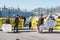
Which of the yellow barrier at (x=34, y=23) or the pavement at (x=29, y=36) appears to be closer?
the pavement at (x=29, y=36)

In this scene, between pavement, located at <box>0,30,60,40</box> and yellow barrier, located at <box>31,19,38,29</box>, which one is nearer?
pavement, located at <box>0,30,60,40</box>

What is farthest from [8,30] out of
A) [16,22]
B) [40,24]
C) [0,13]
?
[0,13]

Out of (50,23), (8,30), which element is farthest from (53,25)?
(8,30)

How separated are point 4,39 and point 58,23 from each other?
950cm

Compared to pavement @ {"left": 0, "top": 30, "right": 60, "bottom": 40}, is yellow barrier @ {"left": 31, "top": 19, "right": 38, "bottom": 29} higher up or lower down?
higher up

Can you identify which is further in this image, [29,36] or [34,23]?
[34,23]

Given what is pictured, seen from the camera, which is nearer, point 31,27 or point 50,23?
point 50,23

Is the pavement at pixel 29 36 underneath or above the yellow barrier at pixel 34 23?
underneath

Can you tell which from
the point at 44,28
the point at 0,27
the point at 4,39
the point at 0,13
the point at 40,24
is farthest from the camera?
the point at 0,13

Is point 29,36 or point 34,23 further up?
point 34,23

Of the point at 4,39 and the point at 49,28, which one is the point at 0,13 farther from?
the point at 4,39

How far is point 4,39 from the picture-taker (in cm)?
1900

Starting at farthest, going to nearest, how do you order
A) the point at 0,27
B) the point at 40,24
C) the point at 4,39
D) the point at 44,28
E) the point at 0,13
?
the point at 0,13 → the point at 0,27 → the point at 44,28 → the point at 40,24 → the point at 4,39

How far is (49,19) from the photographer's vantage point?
24594mm
